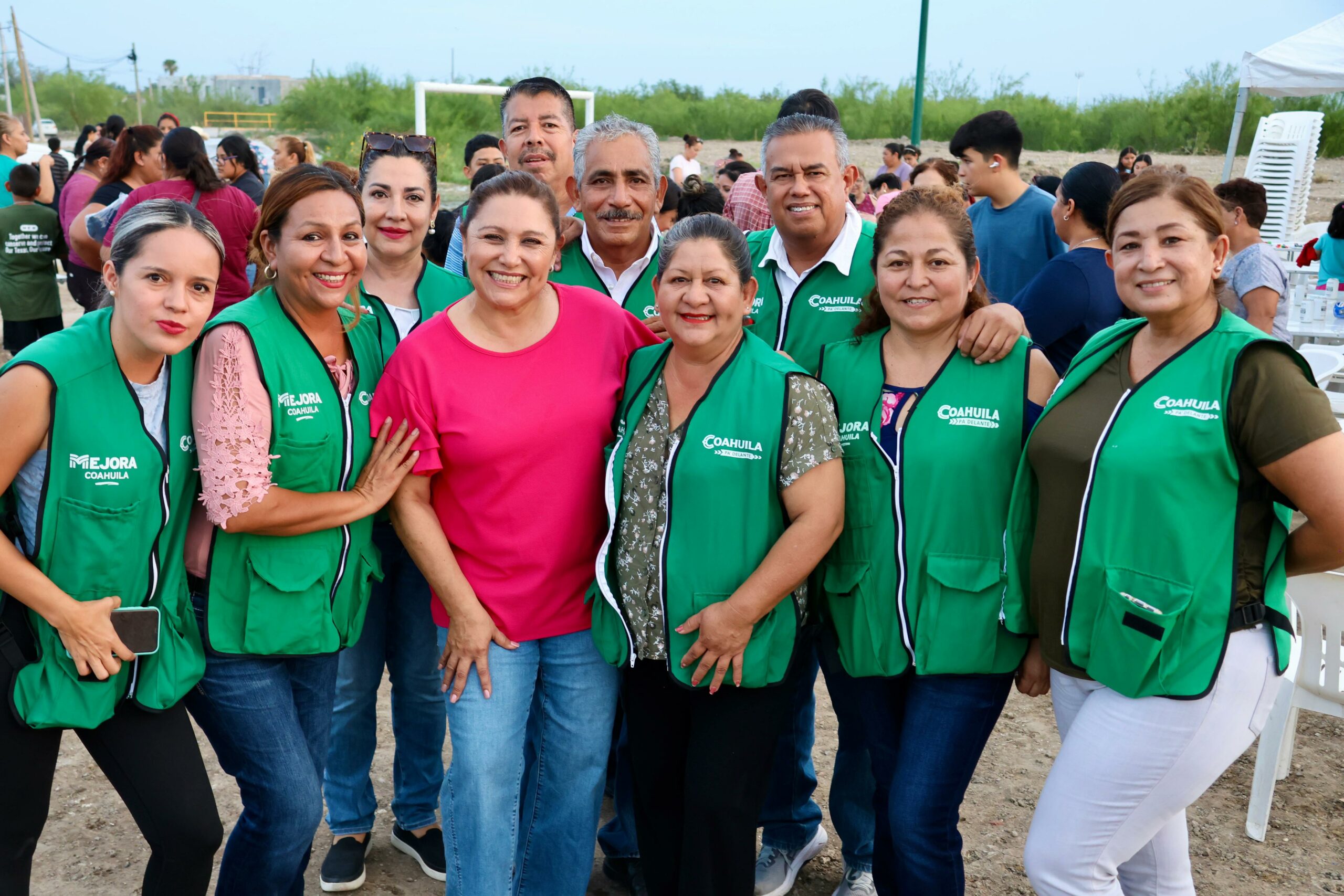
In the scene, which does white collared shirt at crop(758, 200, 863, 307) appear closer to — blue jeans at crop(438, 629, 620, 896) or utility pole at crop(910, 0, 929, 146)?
blue jeans at crop(438, 629, 620, 896)

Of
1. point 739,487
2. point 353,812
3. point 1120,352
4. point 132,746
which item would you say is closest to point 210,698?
point 132,746

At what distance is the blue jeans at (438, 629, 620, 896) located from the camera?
2.79m

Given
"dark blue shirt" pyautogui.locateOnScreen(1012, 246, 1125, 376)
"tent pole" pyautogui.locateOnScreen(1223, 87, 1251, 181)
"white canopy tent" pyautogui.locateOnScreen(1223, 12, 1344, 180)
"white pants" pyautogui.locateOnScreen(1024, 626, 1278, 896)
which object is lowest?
"white pants" pyautogui.locateOnScreen(1024, 626, 1278, 896)

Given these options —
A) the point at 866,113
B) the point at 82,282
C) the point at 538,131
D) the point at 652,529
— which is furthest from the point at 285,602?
the point at 866,113

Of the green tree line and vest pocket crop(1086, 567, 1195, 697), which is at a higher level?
the green tree line

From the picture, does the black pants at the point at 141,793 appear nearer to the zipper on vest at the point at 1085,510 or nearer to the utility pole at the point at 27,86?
the zipper on vest at the point at 1085,510

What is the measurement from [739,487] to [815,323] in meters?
0.88

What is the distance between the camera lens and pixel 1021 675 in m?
2.71

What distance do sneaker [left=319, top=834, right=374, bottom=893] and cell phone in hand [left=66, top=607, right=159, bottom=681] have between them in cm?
140

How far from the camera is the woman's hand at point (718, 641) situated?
101 inches

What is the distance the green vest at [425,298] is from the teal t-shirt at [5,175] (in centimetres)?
852

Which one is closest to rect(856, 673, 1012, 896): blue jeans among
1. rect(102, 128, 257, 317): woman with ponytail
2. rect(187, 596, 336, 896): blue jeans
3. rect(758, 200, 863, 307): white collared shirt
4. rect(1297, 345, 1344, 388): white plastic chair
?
rect(758, 200, 863, 307): white collared shirt

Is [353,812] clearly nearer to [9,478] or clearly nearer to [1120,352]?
[9,478]

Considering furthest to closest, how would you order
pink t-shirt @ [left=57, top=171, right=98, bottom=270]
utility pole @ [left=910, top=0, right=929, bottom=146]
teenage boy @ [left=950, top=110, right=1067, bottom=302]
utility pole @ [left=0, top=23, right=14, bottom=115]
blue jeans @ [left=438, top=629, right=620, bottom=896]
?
utility pole @ [left=0, top=23, right=14, bottom=115] → utility pole @ [left=910, top=0, right=929, bottom=146] → pink t-shirt @ [left=57, top=171, right=98, bottom=270] → teenage boy @ [left=950, top=110, right=1067, bottom=302] → blue jeans @ [left=438, top=629, right=620, bottom=896]
